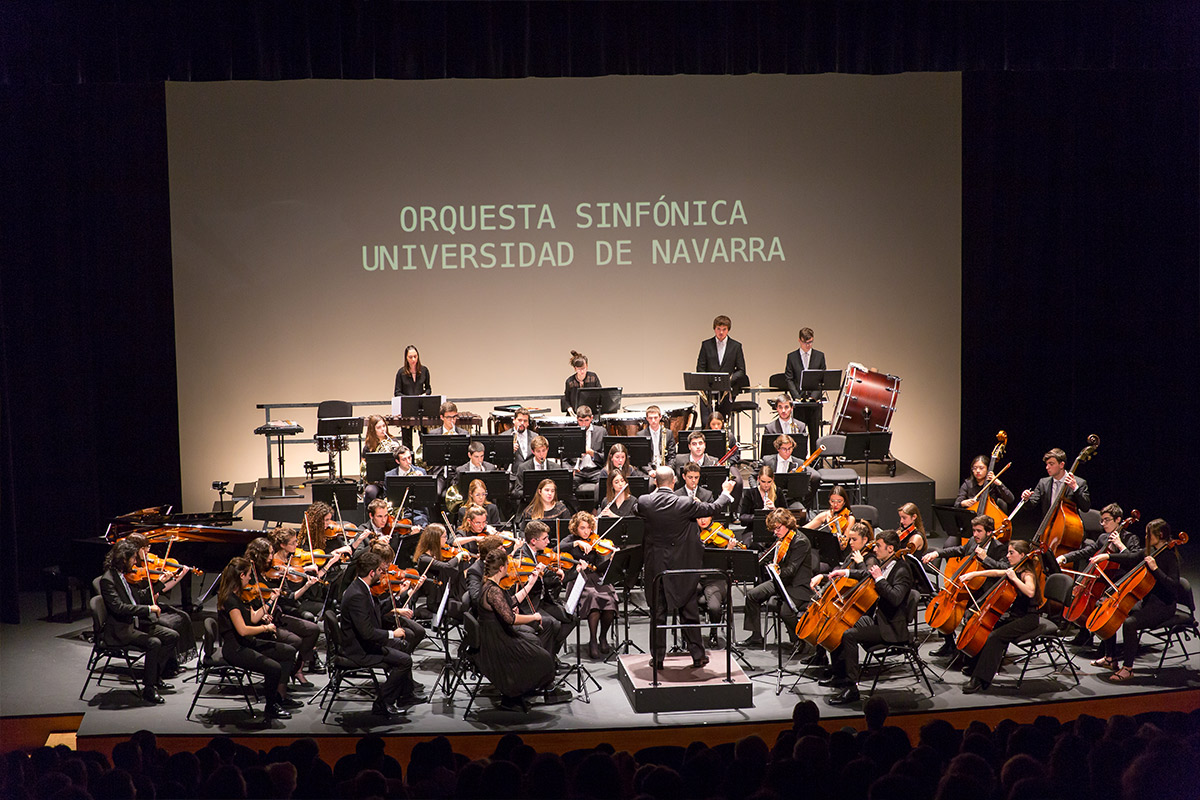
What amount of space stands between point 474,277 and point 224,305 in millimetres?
2832

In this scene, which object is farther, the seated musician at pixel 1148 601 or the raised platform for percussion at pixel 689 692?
the seated musician at pixel 1148 601

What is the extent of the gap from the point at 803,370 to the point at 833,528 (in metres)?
3.53

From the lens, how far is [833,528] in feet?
30.2

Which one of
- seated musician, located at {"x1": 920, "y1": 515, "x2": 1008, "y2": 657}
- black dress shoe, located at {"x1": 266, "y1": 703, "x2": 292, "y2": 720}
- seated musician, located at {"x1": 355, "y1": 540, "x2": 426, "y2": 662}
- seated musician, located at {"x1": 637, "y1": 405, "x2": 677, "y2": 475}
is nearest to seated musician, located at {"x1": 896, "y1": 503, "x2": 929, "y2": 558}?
seated musician, located at {"x1": 920, "y1": 515, "x2": 1008, "y2": 657}

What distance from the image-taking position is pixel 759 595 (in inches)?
357

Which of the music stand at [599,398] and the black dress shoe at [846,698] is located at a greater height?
the music stand at [599,398]

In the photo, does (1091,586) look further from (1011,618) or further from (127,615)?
(127,615)

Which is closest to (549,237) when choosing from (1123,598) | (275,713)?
(275,713)

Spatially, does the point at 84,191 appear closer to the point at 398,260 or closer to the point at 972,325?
the point at 398,260

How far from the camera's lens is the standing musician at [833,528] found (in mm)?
8406

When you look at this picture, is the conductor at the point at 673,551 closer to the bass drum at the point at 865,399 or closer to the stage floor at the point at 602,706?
the stage floor at the point at 602,706

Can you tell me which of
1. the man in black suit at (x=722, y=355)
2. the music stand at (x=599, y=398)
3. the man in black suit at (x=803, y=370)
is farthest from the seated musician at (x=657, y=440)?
the man in black suit at (x=803, y=370)

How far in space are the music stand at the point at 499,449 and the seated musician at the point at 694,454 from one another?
151cm

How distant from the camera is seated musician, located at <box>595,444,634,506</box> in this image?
10.2m
